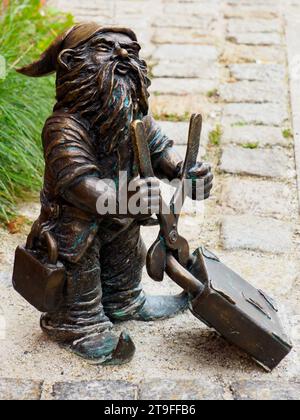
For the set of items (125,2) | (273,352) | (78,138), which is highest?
(78,138)

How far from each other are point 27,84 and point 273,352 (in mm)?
2687

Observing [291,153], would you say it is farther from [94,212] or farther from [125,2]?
[125,2]

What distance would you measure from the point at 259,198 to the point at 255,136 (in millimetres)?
842

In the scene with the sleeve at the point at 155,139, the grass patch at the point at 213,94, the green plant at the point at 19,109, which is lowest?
the grass patch at the point at 213,94

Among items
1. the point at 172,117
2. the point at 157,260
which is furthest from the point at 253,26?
the point at 157,260

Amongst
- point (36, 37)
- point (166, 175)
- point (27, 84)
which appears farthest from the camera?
point (36, 37)

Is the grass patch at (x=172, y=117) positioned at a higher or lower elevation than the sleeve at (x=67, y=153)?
lower

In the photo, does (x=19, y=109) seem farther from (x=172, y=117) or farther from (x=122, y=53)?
(x=122, y=53)

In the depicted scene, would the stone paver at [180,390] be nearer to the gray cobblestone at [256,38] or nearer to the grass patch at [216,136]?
the grass patch at [216,136]

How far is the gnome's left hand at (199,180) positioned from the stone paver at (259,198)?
4.82 feet

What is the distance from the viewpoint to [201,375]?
3.36 m

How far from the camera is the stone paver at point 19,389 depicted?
10.5 feet

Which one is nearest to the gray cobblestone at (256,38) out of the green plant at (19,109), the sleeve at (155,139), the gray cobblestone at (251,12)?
the gray cobblestone at (251,12)

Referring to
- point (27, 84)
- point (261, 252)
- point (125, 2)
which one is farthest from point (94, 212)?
point (125, 2)
